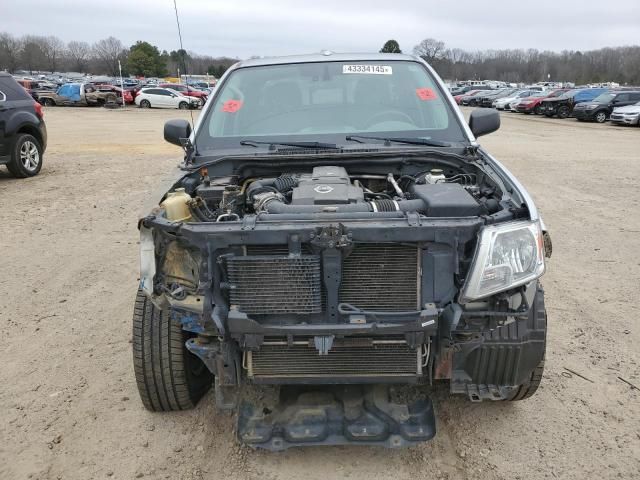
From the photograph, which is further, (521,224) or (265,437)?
(265,437)

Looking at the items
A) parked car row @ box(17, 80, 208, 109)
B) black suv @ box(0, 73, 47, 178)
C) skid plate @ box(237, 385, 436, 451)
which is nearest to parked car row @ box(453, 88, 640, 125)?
parked car row @ box(17, 80, 208, 109)

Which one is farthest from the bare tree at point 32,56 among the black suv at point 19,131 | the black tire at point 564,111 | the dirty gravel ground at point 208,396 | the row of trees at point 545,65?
the dirty gravel ground at point 208,396

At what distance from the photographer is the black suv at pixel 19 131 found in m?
9.29

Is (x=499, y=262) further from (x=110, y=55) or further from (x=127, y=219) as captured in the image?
(x=110, y=55)

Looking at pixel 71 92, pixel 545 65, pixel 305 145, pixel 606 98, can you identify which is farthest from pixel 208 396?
pixel 545 65

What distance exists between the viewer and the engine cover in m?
2.65

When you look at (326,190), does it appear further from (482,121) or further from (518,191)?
(482,121)

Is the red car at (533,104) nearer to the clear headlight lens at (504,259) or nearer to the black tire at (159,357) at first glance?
the clear headlight lens at (504,259)

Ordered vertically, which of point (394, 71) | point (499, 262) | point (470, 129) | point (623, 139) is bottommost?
point (623, 139)

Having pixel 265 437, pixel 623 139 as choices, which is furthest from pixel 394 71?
pixel 623 139

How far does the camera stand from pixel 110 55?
3541 inches

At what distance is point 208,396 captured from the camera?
3.27 meters

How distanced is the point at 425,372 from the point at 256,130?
202cm

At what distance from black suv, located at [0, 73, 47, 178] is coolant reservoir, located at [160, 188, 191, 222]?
8040mm
